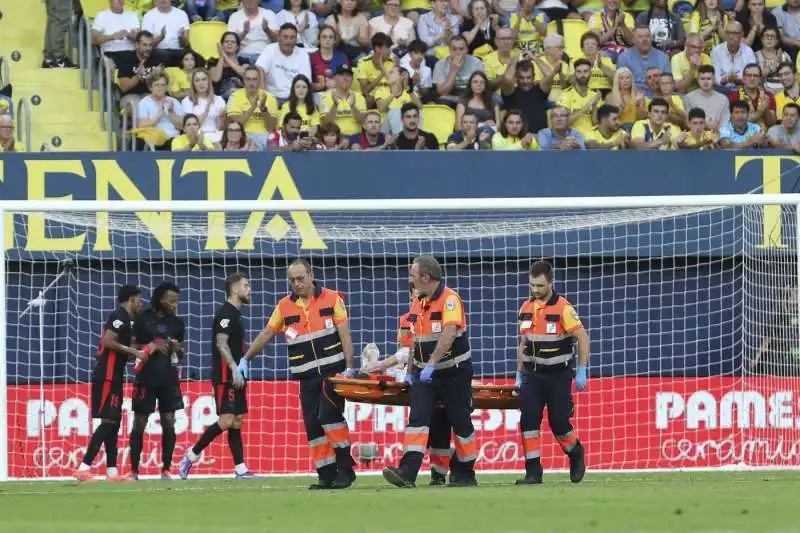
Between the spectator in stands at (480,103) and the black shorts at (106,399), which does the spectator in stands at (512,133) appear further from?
the black shorts at (106,399)

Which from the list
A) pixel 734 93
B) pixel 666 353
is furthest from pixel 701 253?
pixel 734 93

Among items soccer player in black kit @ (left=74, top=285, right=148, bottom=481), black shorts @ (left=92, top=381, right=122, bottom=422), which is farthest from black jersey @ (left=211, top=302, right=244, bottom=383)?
black shorts @ (left=92, top=381, right=122, bottom=422)

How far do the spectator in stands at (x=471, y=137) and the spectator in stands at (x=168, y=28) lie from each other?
340cm

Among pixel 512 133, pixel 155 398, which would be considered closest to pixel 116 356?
pixel 155 398

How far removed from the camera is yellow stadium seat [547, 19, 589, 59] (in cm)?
1936

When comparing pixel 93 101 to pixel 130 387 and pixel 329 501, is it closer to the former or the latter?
pixel 130 387

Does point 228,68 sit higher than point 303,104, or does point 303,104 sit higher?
point 228,68

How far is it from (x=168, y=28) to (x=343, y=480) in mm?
8092

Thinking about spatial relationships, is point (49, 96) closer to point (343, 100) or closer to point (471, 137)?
point (343, 100)

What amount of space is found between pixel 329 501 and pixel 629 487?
2.48 metres

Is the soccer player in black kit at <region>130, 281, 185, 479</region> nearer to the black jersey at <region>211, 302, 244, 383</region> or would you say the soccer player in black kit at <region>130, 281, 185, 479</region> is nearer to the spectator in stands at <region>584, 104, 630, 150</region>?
the black jersey at <region>211, 302, 244, 383</region>

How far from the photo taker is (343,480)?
40.1ft

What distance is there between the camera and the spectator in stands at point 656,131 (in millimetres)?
17453

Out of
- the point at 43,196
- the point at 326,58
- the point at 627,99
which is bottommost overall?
the point at 43,196
